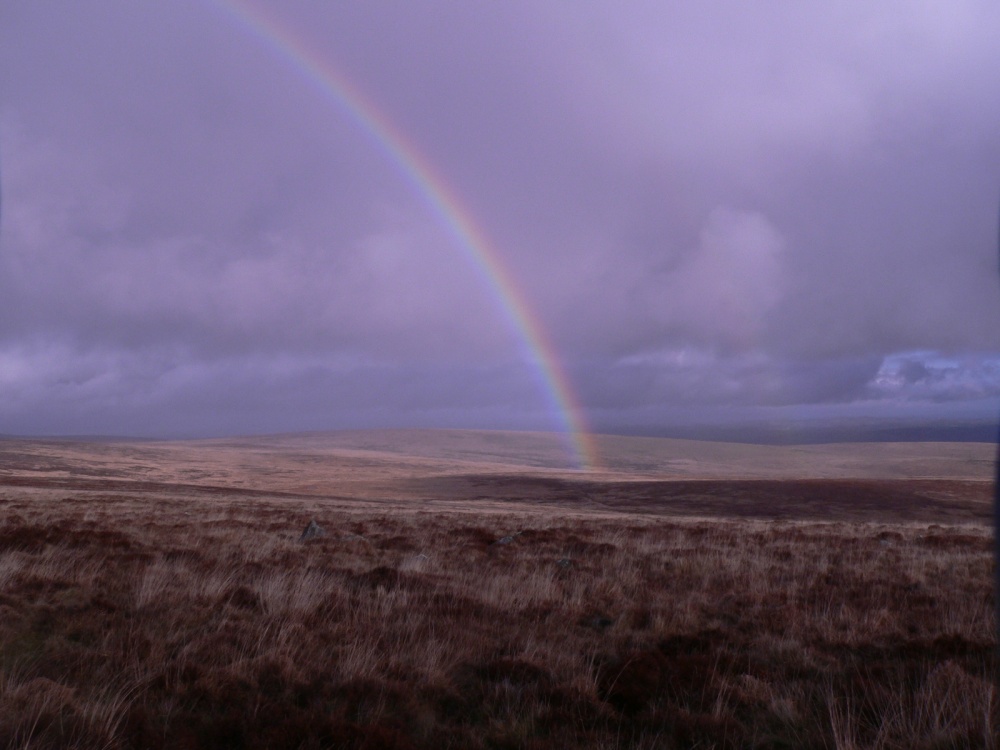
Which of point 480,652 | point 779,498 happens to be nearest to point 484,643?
point 480,652

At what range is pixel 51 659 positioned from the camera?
5.89 m

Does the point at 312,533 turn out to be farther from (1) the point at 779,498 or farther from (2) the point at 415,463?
(2) the point at 415,463

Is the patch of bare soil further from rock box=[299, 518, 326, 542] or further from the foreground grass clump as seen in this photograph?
the foreground grass clump

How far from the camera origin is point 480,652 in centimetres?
667

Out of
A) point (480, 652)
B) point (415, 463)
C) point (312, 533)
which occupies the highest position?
point (480, 652)

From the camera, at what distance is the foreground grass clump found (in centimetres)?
475

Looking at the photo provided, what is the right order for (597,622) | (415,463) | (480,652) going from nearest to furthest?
(480,652) → (597,622) → (415,463)

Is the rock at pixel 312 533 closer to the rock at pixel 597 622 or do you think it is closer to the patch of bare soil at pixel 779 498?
→ the rock at pixel 597 622

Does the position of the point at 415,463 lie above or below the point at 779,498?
below

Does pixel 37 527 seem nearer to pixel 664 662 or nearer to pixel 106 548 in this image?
pixel 106 548

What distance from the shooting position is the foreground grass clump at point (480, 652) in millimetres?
4750

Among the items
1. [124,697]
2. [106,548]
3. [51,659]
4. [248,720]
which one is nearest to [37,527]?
[106,548]

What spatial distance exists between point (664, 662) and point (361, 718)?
302 centimetres

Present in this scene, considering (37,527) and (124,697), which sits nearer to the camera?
(124,697)
